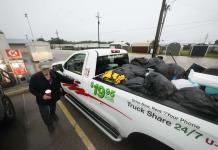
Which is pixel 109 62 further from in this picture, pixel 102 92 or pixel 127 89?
pixel 127 89

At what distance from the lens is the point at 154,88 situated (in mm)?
1509

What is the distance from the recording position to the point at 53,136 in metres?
2.59

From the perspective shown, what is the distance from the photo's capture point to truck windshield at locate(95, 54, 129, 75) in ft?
8.23

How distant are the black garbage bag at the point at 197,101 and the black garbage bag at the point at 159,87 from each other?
0.10 m

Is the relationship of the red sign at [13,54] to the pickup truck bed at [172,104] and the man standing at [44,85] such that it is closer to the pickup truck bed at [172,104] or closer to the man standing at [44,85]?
the man standing at [44,85]

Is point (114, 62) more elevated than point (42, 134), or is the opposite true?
point (114, 62)

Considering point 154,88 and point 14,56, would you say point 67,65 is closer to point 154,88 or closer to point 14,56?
point 154,88

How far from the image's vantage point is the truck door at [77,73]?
8.66 ft

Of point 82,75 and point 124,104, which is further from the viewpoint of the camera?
point 82,75

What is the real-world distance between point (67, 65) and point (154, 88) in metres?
2.75

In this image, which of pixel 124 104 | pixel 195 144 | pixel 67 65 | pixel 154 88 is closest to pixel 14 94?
pixel 67 65

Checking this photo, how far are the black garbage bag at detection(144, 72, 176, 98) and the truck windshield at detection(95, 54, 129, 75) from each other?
1.23 meters

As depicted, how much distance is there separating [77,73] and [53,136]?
5.09ft

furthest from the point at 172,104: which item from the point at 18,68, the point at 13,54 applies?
the point at 13,54
